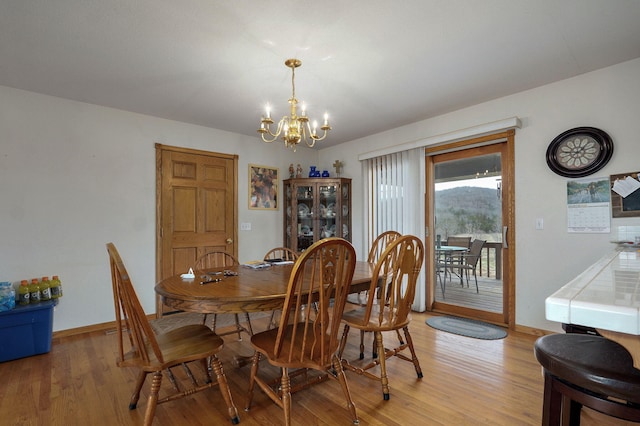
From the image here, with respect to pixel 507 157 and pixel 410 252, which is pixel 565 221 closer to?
pixel 507 157

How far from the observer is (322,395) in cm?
196

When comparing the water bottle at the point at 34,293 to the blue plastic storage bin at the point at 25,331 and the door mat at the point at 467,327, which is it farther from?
the door mat at the point at 467,327

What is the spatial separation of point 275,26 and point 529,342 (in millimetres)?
3287

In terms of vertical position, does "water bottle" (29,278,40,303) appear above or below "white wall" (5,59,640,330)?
below

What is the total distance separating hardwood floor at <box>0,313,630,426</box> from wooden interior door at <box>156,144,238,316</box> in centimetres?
136

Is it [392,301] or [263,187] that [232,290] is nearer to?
[392,301]

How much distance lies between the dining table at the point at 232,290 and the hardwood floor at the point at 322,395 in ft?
1.93

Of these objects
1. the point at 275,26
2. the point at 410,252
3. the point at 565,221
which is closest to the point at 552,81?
the point at 565,221

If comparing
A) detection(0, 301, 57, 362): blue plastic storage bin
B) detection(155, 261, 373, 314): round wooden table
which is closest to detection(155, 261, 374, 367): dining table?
detection(155, 261, 373, 314): round wooden table

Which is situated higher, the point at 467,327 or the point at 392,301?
the point at 392,301

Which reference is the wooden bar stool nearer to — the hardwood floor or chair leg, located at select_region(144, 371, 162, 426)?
the hardwood floor

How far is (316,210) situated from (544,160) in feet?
9.18

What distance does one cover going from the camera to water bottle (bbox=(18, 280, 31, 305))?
274 centimetres

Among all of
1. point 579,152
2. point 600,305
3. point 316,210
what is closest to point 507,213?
point 579,152
